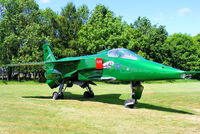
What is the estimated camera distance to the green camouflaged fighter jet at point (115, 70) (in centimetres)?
938

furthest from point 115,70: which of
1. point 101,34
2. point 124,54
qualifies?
point 101,34

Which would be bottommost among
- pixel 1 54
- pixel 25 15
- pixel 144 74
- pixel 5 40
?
pixel 144 74

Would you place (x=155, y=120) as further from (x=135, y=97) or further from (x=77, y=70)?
(x=77, y=70)

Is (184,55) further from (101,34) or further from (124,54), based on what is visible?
(124,54)

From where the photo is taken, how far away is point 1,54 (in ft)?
130

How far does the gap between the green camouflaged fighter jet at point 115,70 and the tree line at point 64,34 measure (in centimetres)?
2562

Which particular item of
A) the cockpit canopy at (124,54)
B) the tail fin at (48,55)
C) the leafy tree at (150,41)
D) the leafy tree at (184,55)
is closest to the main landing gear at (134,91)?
the cockpit canopy at (124,54)

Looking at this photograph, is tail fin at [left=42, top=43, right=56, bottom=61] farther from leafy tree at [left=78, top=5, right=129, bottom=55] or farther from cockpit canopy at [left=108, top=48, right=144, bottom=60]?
leafy tree at [left=78, top=5, right=129, bottom=55]

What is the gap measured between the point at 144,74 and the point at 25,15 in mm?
38355

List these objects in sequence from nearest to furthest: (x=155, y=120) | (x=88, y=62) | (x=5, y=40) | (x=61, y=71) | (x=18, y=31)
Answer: (x=155, y=120), (x=88, y=62), (x=61, y=71), (x=5, y=40), (x=18, y=31)

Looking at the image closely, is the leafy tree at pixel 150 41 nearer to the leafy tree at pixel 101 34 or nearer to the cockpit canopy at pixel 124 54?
the leafy tree at pixel 101 34

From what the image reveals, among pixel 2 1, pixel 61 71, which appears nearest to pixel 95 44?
pixel 2 1

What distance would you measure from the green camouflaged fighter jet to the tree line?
25618mm

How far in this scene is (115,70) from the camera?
11242 mm
